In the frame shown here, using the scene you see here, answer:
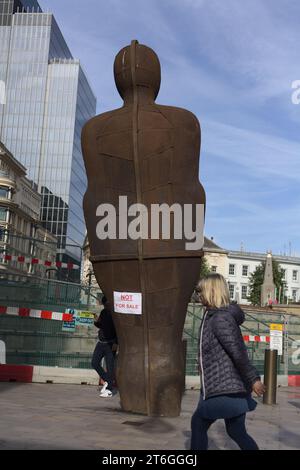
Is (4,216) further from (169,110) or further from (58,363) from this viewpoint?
(169,110)

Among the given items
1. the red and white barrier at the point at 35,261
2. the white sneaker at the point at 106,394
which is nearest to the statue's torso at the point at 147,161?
the white sneaker at the point at 106,394

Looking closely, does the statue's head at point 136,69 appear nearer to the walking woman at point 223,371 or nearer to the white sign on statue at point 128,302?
the white sign on statue at point 128,302

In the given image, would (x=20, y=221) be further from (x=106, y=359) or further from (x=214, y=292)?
(x=214, y=292)

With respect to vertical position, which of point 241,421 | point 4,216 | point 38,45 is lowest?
point 241,421

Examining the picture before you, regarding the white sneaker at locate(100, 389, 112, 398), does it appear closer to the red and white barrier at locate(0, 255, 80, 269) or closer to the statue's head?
the statue's head

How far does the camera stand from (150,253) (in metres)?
7.34

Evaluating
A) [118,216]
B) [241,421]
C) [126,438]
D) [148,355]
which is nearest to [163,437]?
[126,438]

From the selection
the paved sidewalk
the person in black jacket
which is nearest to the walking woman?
the paved sidewalk

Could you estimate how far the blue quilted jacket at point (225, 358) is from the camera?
4141mm

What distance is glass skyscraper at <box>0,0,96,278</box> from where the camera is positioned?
91438 millimetres

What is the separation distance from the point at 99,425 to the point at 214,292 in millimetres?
3022

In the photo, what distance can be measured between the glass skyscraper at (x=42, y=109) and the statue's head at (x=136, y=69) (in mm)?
83932
